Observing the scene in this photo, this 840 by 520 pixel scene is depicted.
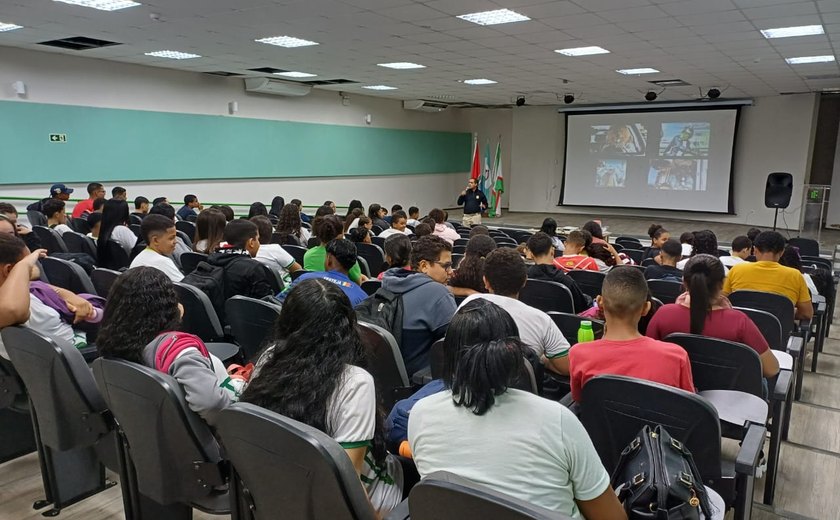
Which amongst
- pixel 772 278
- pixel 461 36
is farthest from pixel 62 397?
pixel 461 36

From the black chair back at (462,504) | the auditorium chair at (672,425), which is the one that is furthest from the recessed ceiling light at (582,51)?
the black chair back at (462,504)

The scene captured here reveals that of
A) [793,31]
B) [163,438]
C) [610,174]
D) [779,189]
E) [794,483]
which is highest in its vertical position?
[793,31]

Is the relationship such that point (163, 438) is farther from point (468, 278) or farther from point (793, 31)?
point (793, 31)

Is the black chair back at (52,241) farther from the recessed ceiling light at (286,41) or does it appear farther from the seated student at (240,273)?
the recessed ceiling light at (286,41)

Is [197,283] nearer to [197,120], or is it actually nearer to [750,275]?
[750,275]

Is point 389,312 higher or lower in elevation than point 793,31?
lower

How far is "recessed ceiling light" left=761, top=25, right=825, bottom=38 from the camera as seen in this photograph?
6.75 metres

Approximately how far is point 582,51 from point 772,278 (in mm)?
5591

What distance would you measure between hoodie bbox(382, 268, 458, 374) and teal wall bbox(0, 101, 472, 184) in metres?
8.35

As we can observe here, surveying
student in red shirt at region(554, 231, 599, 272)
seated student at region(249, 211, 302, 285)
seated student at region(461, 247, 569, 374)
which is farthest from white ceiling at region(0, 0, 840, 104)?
seated student at region(461, 247, 569, 374)

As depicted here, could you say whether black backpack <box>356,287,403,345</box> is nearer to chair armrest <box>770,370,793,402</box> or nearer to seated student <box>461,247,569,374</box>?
seated student <box>461,247,569,374</box>

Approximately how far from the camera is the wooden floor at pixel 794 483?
2.46 meters

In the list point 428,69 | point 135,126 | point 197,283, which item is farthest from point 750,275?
point 135,126

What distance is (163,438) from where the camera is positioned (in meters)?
1.79
